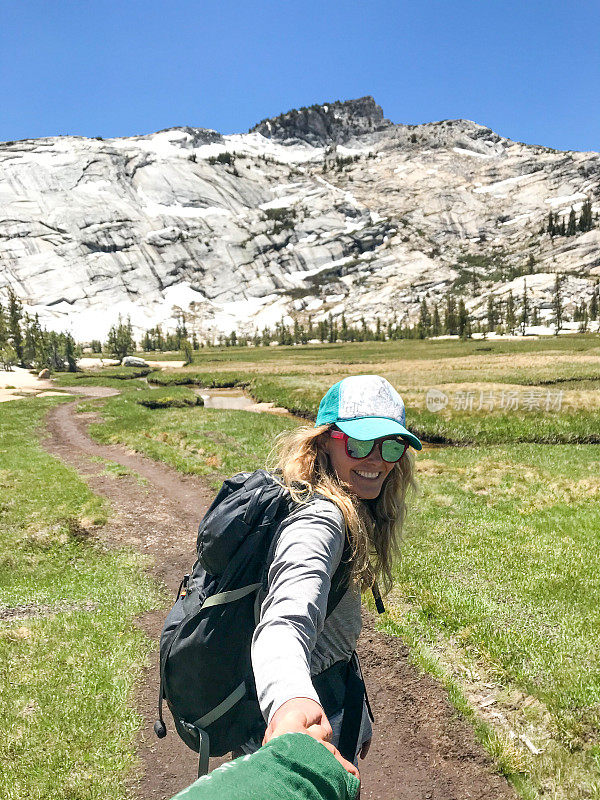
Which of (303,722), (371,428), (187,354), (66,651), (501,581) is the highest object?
(371,428)

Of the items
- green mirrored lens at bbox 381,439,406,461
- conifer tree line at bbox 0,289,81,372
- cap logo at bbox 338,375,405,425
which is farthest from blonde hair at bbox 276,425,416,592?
conifer tree line at bbox 0,289,81,372

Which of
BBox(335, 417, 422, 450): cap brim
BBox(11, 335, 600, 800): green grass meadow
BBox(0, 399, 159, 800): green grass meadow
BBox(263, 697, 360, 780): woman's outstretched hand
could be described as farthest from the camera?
BBox(11, 335, 600, 800): green grass meadow

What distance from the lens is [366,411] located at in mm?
3242

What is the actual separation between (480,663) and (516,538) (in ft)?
17.2

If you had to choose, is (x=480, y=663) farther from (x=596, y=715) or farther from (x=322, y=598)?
(x=322, y=598)

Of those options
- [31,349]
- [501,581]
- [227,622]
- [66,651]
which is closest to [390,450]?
[227,622]

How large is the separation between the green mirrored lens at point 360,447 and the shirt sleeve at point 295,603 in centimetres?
49

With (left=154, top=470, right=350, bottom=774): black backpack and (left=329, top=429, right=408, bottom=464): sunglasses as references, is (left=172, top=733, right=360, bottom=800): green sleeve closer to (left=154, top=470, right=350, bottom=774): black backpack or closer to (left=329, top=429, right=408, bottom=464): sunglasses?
(left=154, top=470, right=350, bottom=774): black backpack

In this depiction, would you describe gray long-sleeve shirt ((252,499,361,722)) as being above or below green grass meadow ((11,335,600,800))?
above

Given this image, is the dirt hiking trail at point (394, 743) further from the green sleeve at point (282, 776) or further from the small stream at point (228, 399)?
the small stream at point (228, 399)

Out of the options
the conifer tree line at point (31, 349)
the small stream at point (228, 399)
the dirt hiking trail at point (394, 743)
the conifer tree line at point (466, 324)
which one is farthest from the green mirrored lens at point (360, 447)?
the conifer tree line at point (466, 324)

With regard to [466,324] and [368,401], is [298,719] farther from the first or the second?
[466,324]

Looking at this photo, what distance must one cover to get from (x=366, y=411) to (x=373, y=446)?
250mm

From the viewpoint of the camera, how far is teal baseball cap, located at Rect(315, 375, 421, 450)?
10.4 feet
